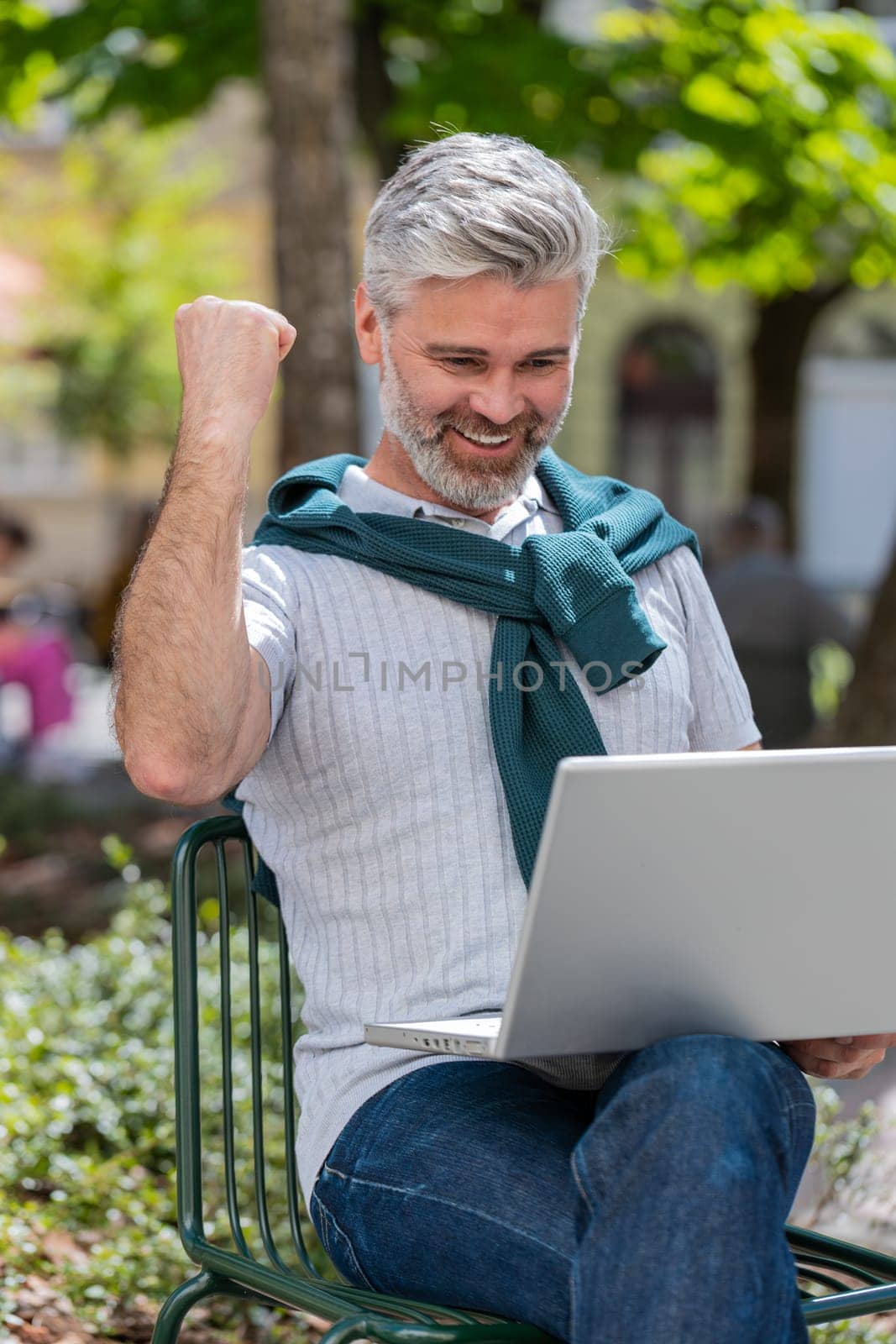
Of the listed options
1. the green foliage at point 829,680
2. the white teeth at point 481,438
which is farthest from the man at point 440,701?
the green foliage at point 829,680

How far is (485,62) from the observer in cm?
740

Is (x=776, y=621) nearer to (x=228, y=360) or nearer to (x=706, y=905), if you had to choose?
(x=228, y=360)

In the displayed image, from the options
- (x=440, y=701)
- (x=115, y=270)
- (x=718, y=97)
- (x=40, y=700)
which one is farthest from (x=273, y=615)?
(x=115, y=270)

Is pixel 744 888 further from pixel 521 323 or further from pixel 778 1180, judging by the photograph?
pixel 521 323

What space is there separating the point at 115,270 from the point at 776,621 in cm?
1353

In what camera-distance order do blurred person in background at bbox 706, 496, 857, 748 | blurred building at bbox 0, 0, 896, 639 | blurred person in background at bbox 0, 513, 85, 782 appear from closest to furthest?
1. blurred person in background at bbox 706, 496, 857, 748
2. blurred person in background at bbox 0, 513, 85, 782
3. blurred building at bbox 0, 0, 896, 639

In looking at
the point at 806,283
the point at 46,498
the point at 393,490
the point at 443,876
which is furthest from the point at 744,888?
the point at 46,498

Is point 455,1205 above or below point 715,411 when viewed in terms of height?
above

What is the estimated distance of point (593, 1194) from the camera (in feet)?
5.82

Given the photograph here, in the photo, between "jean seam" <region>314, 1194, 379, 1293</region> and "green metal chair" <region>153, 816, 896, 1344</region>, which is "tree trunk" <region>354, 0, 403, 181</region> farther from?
"jean seam" <region>314, 1194, 379, 1293</region>

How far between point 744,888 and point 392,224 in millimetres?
1050

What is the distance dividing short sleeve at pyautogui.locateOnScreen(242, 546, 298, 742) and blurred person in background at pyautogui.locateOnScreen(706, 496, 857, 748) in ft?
16.0

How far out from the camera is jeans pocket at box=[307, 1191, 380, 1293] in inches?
80.0

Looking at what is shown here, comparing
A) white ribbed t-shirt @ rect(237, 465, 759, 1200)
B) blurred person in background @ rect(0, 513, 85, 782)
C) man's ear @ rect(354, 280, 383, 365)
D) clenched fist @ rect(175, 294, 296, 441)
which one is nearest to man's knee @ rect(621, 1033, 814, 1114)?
white ribbed t-shirt @ rect(237, 465, 759, 1200)
